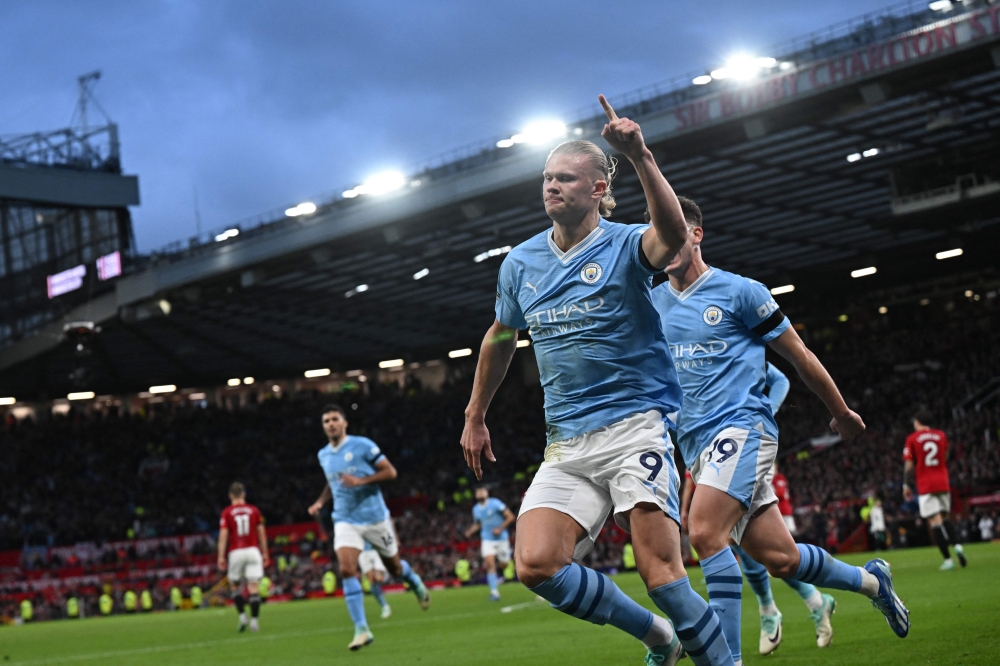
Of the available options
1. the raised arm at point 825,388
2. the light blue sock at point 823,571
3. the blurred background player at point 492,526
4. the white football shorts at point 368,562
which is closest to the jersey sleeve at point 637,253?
the raised arm at point 825,388

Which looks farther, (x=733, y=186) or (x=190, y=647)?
(x=733, y=186)

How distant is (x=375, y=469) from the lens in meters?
12.7

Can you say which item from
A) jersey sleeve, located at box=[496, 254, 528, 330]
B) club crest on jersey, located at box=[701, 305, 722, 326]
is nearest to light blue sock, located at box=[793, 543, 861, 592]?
club crest on jersey, located at box=[701, 305, 722, 326]

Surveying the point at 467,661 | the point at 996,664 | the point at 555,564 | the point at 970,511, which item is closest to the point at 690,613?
the point at 555,564

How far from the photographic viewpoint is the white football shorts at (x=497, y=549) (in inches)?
839

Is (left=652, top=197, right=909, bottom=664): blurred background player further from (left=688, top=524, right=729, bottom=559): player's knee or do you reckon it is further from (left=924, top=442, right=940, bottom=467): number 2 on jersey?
(left=924, top=442, right=940, bottom=467): number 2 on jersey

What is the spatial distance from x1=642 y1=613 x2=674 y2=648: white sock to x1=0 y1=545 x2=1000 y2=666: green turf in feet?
6.21

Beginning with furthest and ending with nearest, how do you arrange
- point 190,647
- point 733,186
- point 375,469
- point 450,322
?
point 450,322 → point 733,186 → point 190,647 → point 375,469

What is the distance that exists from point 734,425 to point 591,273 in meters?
1.90

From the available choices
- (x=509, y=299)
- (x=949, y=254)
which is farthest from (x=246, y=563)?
(x=949, y=254)

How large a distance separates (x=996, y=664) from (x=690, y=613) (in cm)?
206

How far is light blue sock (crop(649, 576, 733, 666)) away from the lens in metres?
4.55

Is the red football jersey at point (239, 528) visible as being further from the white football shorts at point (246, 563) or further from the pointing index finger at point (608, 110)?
the pointing index finger at point (608, 110)

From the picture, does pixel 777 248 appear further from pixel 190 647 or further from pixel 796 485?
pixel 190 647
